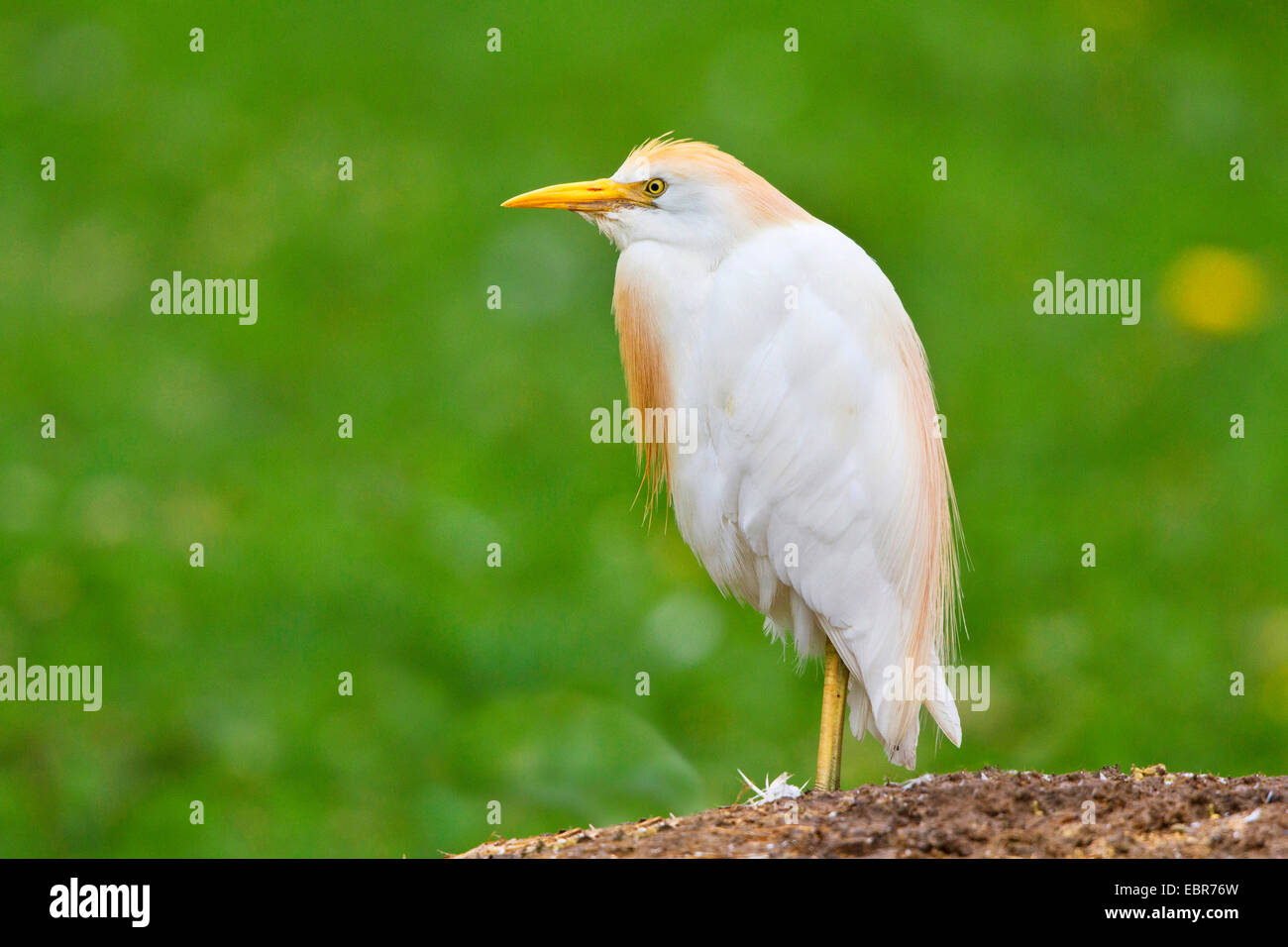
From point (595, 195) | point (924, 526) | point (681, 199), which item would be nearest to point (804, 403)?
point (924, 526)

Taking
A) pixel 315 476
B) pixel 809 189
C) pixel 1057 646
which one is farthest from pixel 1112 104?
pixel 315 476

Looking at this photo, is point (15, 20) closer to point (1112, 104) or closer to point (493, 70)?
point (493, 70)

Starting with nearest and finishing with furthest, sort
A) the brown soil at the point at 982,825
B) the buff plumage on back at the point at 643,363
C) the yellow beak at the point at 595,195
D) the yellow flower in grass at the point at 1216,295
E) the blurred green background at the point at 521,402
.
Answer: the brown soil at the point at 982,825 < the yellow beak at the point at 595,195 < the buff plumage on back at the point at 643,363 < the blurred green background at the point at 521,402 < the yellow flower in grass at the point at 1216,295

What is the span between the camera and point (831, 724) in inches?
130

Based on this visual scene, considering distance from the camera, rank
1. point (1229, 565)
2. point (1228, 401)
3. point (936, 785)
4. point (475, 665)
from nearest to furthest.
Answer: point (936, 785) < point (475, 665) < point (1229, 565) < point (1228, 401)

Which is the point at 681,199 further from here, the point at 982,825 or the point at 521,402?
the point at 521,402

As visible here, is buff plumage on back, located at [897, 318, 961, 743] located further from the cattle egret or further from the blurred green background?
the blurred green background

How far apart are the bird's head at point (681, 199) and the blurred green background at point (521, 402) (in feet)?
8.16

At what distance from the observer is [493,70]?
905 centimetres

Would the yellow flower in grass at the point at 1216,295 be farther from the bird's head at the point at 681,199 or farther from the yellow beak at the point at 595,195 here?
the yellow beak at the point at 595,195

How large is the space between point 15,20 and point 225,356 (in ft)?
10.6

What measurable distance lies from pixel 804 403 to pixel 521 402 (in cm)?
404

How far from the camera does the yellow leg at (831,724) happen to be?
127 inches

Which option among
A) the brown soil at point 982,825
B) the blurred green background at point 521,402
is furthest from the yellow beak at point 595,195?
the blurred green background at point 521,402
